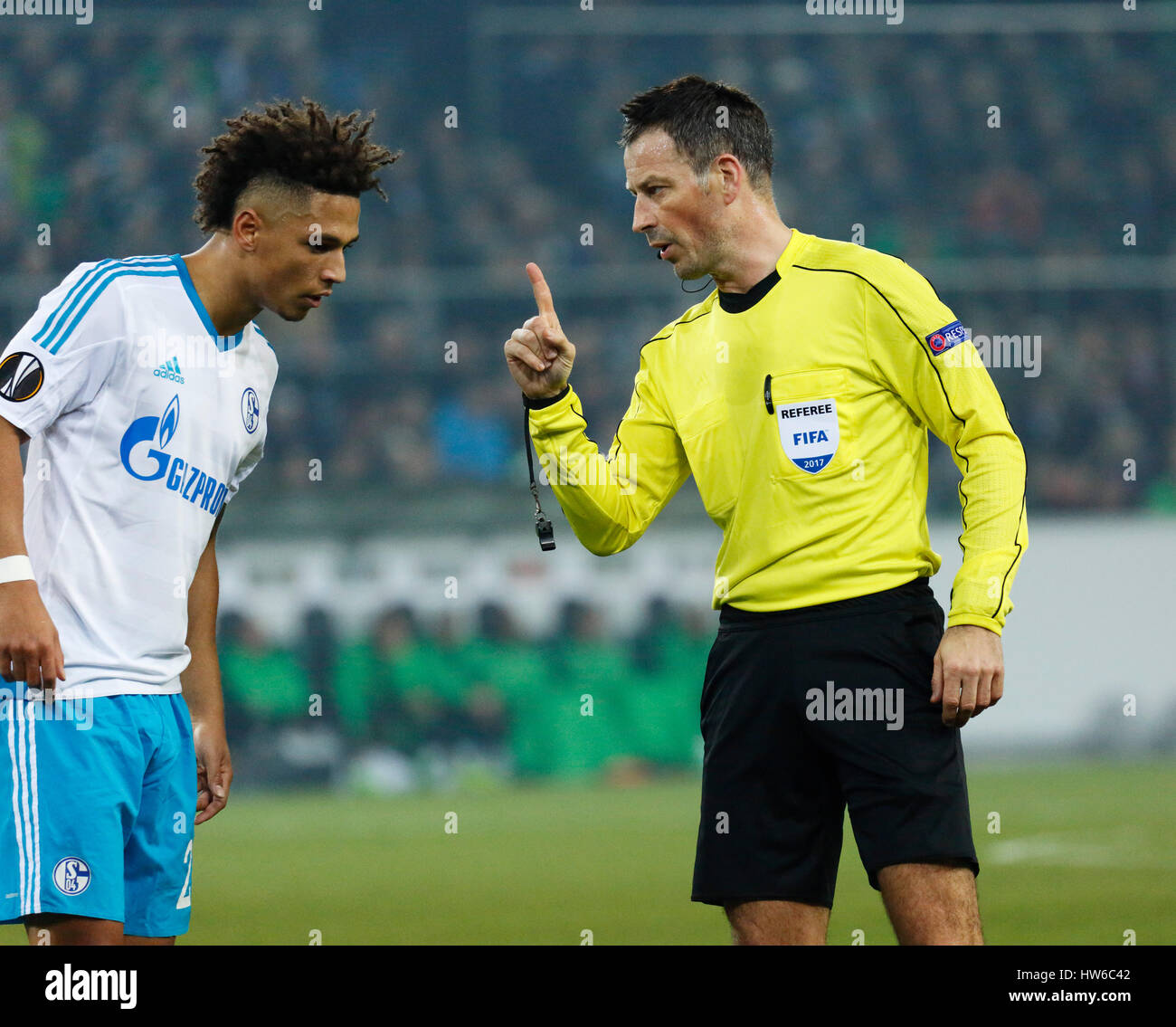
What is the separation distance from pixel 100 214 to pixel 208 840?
651 cm

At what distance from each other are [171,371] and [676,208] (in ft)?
3.79

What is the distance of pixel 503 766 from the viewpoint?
11031mm

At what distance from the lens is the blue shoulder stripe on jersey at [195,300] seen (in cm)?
338

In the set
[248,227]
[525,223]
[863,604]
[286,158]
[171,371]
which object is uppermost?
[525,223]

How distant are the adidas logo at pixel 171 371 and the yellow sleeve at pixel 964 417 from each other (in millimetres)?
1465

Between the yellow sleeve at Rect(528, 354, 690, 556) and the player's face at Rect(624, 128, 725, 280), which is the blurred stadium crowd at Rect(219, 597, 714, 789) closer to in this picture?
the yellow sleeve at Rect(528, 354, 690, 556)

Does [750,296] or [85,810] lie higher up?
[750,296]

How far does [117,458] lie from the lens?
3207 millimetres

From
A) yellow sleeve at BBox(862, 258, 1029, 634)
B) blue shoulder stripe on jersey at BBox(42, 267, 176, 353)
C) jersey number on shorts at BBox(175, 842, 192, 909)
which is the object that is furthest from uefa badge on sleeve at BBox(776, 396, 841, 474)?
jersey number on shorts at BBox(175, 842, 192, 909)

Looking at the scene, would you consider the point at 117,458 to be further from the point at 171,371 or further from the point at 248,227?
the point at 248,227

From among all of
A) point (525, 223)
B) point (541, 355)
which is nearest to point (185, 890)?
point (541, 355)

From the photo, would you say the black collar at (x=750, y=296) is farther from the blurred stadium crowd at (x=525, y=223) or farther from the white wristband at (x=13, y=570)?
the blurred stadium crowd at (x=525, y=223)

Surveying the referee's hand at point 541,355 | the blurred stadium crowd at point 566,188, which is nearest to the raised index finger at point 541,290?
the referee's hand at point 541,355
